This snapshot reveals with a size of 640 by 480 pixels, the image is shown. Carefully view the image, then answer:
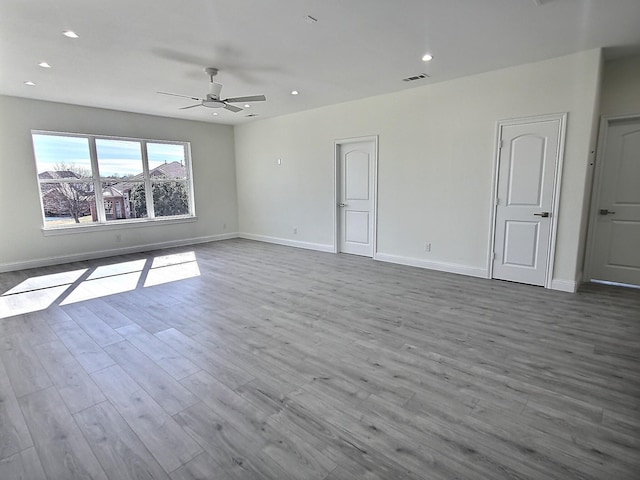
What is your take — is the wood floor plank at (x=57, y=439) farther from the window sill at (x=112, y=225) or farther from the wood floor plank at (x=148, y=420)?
the window sill at (x=112, y=225)

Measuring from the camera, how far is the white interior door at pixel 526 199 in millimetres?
4043

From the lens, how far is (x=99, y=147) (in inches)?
239

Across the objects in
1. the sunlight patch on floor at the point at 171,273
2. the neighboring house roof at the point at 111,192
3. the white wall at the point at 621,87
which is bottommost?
the sunlight patch on floor at the point at 171,273

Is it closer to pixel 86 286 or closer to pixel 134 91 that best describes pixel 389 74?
pixel 134 91

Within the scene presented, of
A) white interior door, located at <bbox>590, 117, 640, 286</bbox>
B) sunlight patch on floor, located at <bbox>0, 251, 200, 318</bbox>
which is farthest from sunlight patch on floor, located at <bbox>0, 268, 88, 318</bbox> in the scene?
white interior door, located at <bbox>590, 117, 640, 286</bbox>

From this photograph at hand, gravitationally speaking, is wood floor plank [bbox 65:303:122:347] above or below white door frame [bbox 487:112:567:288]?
below

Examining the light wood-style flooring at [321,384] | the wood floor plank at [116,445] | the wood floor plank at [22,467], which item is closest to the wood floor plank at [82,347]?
the light wood-style flooring at [321,384]

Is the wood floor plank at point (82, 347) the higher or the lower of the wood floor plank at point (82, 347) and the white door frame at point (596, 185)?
the lower

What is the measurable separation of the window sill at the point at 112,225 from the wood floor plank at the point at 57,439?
4.53 meters

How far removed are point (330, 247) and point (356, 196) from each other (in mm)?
1145

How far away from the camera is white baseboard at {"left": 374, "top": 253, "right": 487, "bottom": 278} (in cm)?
473

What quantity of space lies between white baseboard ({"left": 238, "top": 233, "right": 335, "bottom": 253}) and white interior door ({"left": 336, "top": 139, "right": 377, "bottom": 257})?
343 mm

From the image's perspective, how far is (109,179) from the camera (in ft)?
20.4

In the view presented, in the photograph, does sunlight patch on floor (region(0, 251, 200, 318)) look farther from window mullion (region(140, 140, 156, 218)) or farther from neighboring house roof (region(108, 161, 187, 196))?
neighboring house roof (region(108, 161, 187, 196))
